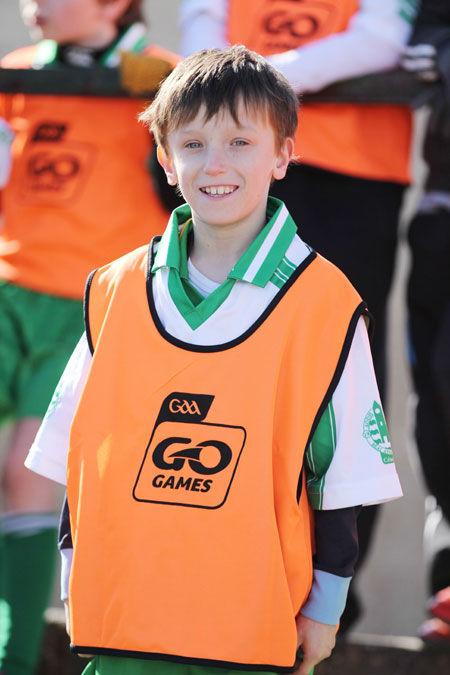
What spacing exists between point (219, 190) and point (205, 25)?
A: 3.83ft

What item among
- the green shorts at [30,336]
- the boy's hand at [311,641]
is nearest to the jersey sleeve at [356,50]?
the green shorts at [30,336]

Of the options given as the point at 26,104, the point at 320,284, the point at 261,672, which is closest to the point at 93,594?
the point at 261,672

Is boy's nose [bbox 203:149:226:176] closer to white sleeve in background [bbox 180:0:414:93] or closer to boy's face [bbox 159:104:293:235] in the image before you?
boy's face [bbox 159:104:293:235]

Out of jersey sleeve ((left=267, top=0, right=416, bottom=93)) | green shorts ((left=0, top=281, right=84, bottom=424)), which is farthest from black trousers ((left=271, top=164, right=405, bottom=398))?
green shorts ((left=0, top=281, right=84, bottom=424))

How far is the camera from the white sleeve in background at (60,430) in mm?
1837

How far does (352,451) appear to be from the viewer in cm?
173

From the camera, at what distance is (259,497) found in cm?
167

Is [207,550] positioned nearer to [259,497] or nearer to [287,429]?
[259,497]

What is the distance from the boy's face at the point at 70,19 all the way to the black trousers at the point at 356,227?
0.73 metres

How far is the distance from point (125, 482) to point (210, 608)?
0.77 feet

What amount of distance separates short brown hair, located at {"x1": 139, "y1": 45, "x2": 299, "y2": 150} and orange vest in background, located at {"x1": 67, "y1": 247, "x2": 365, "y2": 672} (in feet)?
0.93

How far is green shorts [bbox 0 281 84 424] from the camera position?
2746 millimetres

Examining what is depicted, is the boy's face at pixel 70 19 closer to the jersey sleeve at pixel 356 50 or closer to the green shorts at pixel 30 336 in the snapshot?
the jersey sleeve at pixel 356 50

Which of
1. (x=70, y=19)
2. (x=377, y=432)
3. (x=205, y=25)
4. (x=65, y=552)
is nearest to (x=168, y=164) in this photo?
(x=377, y=432)
